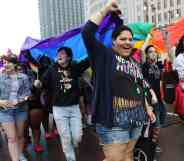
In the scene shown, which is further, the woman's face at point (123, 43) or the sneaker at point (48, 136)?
the sneaker at point (48, 136)

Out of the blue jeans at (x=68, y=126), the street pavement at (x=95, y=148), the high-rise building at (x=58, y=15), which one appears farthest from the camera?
the high-rise building at (x=58, y=15)

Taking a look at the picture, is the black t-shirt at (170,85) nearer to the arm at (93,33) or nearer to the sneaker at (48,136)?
the sneaker at (48,136)

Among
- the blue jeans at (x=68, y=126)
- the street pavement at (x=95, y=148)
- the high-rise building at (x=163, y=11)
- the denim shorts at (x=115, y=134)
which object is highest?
the high-rise building at (x=163, y=11)

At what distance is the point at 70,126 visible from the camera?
200 inches

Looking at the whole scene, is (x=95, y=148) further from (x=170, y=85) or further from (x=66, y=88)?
(x=66, y=88)

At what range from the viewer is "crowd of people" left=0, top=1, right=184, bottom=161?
10.9 ft

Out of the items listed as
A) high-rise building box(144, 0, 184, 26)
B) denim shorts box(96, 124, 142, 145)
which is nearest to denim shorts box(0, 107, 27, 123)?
denim shorts box(96, 124, 142, 145)

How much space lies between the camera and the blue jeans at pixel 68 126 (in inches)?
197

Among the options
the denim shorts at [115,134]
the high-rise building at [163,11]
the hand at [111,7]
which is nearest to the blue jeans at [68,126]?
the denim shorts at [115,134]

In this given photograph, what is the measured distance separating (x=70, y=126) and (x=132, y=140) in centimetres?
168

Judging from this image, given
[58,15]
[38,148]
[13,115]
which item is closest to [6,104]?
[13,115]

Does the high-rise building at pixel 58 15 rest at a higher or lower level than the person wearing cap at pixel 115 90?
higher

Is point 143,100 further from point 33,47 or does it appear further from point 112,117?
point 33,47

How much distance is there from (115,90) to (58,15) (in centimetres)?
10579
